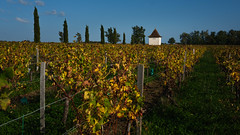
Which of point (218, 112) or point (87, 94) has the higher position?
point (87, 94)

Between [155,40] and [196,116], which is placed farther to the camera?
[155,40]

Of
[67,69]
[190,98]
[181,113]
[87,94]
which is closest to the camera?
[87,94]

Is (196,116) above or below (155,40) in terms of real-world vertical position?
below

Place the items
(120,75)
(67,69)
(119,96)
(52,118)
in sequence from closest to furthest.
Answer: (119,96) < (120,75) < (67,69) < (52,118)

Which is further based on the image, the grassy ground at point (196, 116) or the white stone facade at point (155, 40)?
the white stone facade at point (155, 40)

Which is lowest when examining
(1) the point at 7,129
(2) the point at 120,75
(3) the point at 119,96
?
(1) the point at 7,129

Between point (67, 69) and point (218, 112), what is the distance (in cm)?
427

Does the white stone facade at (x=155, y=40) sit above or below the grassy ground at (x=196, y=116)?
above

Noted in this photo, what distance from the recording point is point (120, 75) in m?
2.66

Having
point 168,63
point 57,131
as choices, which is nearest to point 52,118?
point 57,131

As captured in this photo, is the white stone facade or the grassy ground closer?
the grassy ground

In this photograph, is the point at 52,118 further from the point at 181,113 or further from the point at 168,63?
the point at 168,63

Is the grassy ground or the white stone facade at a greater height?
the white stone facade

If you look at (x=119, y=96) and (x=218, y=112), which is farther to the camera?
(x=218, y=112)
